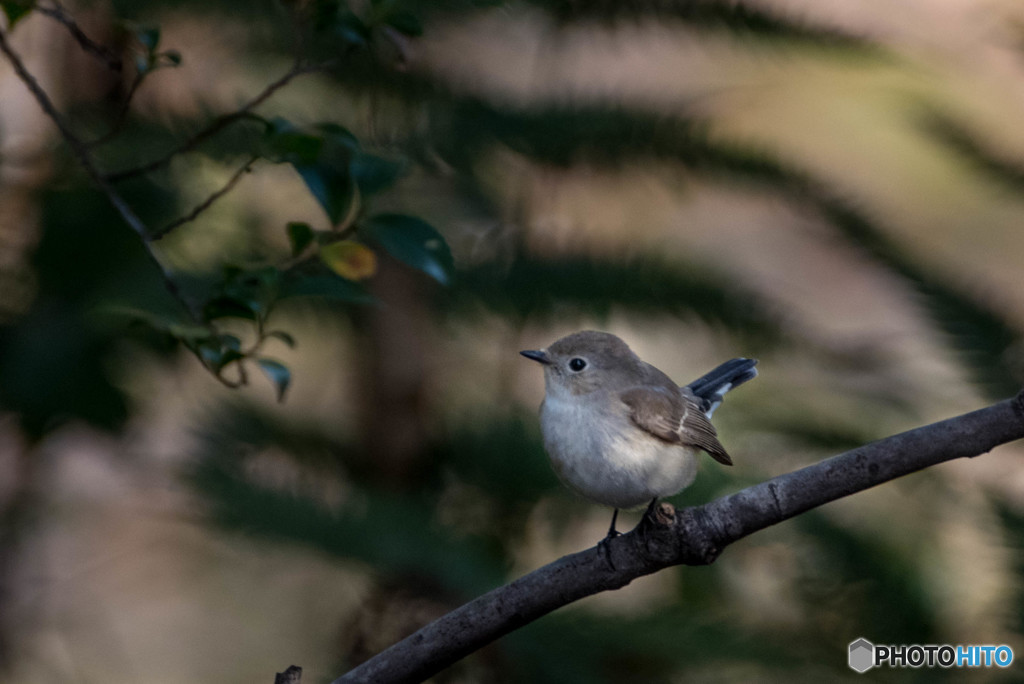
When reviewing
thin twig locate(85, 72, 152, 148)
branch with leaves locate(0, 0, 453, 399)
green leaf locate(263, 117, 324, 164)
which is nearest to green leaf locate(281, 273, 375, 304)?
branch with leaves locate(0, 0, 453, 399)

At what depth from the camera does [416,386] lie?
2.11 meters

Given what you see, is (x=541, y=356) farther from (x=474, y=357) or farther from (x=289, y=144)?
(x=474, y=357)

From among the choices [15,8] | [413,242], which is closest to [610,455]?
[413,242]

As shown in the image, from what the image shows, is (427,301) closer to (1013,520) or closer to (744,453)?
(744,453)

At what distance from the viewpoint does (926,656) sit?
158cm

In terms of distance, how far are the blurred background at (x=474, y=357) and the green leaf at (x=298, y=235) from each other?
0.72 m

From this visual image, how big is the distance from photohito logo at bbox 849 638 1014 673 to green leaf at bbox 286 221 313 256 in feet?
3.82

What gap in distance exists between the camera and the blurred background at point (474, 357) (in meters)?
1.61

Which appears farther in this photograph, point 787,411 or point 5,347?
point 787,411

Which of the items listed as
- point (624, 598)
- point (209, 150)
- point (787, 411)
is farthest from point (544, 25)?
point (624, 598)

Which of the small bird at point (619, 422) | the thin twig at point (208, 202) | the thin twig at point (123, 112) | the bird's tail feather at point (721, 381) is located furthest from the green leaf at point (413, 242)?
the bird's tail feather at point (721, 381)

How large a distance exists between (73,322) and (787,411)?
1.52 metres

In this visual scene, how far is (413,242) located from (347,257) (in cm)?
6

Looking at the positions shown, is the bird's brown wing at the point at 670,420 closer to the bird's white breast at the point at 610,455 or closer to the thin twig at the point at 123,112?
the bird's white breast at the point at 610,455
